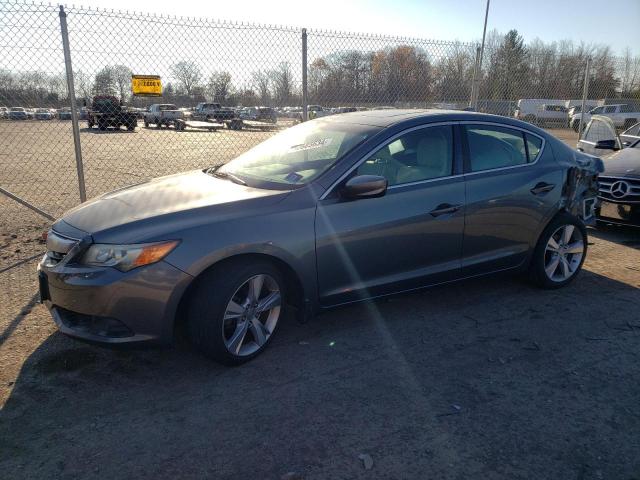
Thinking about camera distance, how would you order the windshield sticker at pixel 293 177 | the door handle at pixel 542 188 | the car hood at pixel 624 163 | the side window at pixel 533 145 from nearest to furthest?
the windshield sticker at pixel 293 177 < the door handle at pixel 542 188 < the side window at pixel 533 145 < the car hood at pixel 624 163

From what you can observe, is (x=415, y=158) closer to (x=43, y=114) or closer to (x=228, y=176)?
(x=228, y=176)

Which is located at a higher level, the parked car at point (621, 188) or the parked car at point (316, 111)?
the parked car at point (316, 111)

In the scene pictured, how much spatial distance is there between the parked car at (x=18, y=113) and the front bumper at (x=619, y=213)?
7629mm

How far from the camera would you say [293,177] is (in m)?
3.74

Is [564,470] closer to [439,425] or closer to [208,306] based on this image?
[439,425]

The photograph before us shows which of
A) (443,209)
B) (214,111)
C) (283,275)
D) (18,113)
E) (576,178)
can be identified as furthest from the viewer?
(214,111)

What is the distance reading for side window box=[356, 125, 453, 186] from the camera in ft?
12.5

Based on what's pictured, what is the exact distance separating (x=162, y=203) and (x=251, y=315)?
982mm

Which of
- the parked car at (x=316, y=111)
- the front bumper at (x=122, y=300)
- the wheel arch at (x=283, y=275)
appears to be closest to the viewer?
the front bumper at (x=122, y=300)

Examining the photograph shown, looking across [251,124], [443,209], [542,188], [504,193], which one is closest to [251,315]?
[443,209]

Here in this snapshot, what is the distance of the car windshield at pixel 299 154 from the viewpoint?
378 centimetres

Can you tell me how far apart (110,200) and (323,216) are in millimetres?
1598

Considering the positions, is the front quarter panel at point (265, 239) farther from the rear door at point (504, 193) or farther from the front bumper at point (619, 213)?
the front bumper at point (619, 213)

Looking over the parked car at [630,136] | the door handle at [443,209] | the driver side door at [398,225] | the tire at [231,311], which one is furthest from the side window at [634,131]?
the tire at [231,311]
